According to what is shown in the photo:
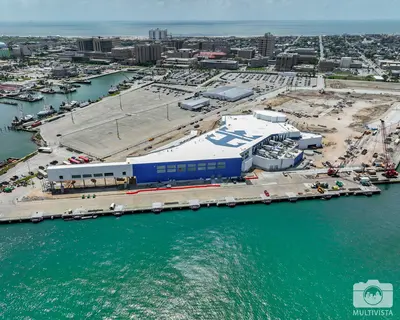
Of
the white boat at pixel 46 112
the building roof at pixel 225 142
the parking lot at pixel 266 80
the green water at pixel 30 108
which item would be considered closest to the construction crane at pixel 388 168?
the building roof at pixel 225 142

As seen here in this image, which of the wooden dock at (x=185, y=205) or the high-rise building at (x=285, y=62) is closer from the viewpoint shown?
the wooden dock at (x=185, y=205)

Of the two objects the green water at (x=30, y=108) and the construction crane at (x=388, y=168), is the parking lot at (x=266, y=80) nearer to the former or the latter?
the green water at (x=30, y=108)

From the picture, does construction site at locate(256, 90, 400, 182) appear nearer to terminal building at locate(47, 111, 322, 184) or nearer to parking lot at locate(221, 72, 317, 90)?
terminal building at locate(47, 111, 322, 184)

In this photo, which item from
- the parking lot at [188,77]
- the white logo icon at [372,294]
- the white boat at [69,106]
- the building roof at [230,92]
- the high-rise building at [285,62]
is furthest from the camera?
Answer: the high-rise building at [285,62]

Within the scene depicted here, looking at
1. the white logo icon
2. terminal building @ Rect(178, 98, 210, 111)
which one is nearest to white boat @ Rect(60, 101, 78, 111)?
terminal building @ Rect(178, 98, 210, 111)

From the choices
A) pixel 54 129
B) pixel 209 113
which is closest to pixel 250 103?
pixel 209 113

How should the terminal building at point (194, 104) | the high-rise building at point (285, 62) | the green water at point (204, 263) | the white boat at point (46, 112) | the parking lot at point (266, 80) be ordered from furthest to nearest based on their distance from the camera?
the high-rise building at point (285, 62)
the parking lot at point (266, 80)
the terminal building at point (194, 104)
the white boat at point (46, 112)
the green water at point (204, 263)

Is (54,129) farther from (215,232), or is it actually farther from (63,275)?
(215,232)

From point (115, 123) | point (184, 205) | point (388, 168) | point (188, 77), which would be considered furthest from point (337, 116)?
point (188, 77)
